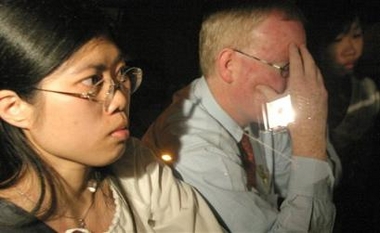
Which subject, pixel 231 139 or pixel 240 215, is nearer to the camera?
pixel 240 215

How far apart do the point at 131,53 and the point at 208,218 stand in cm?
58

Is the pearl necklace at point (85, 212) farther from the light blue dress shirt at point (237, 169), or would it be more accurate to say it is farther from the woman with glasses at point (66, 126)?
the light blue dress shirt at point (237, 169)

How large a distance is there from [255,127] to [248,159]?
→ 0.38 feet

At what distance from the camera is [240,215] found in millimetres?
1354

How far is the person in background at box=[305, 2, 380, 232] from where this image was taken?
4.75 feet

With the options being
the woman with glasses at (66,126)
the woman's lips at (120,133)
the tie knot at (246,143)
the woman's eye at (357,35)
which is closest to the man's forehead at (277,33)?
the woman's eye at (357,35)

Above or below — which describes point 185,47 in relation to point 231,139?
above

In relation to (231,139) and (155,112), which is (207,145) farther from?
(155,112)

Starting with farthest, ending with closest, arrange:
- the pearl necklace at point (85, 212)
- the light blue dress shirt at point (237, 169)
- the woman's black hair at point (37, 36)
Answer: the light blue dress shirt at point (237, 169), the pearl necklace at point (85, 212), the woman's black hair at point (37, 36)

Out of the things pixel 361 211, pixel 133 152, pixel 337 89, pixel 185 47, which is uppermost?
pixel 185 47

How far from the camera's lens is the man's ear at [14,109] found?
991 millimetres

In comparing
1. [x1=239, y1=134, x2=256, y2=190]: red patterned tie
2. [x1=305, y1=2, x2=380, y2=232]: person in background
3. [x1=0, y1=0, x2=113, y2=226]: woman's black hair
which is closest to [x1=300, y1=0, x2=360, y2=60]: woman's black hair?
[x1=305, y1=2, x2=380, y2=232]: person in background

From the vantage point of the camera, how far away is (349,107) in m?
1.53

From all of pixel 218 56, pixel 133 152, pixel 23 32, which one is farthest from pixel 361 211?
pixel 23 32
